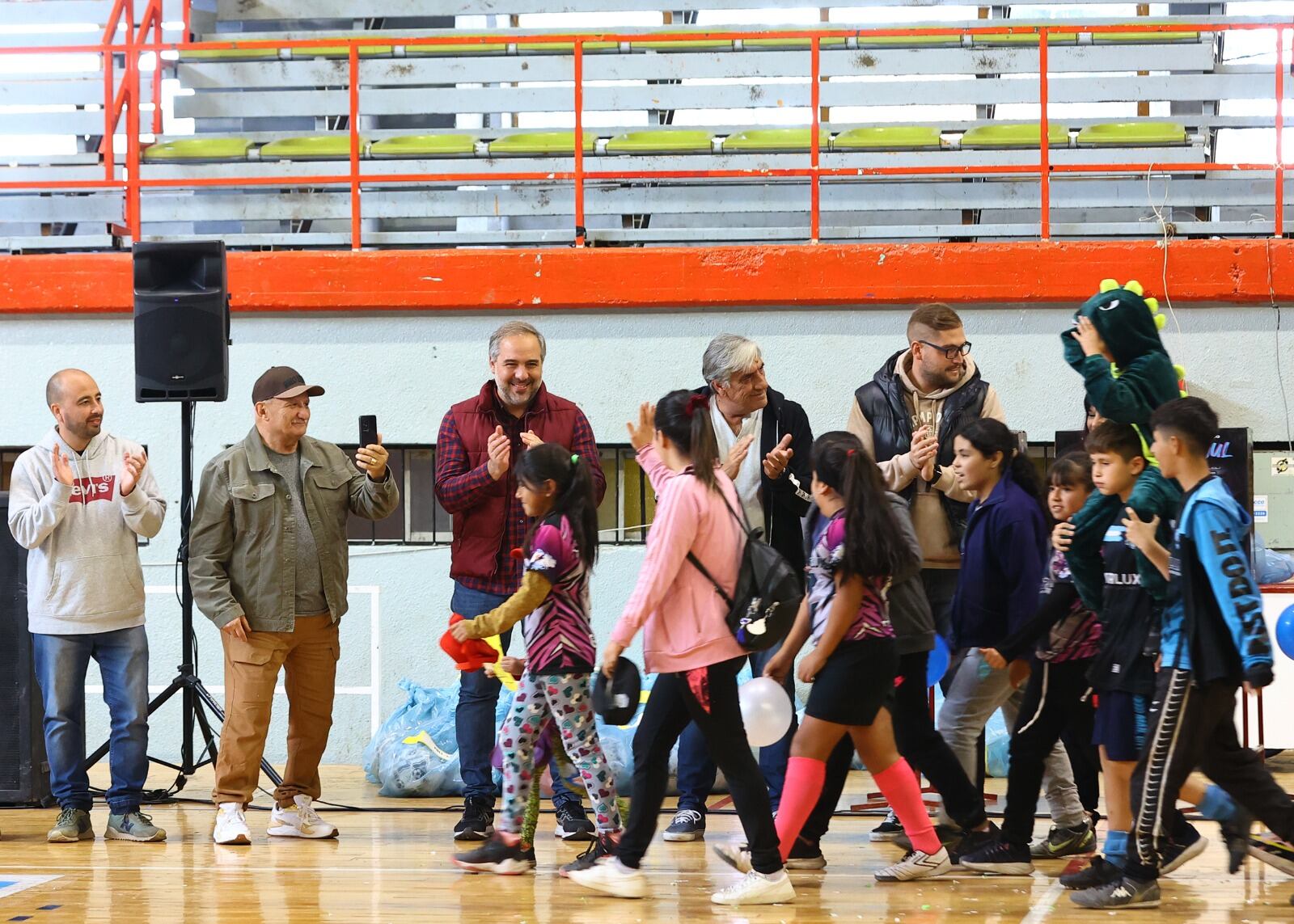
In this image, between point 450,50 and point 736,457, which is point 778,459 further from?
point 450,50

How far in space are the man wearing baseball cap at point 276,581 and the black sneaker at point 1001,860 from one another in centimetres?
225

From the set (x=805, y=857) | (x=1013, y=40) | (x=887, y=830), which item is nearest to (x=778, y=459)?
(x=805, y=857)

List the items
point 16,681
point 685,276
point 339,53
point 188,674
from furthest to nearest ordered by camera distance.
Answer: point 339,53 → point 685,276 → point 188,674 → point 16,681

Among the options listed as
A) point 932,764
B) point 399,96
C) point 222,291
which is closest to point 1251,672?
point 932,764

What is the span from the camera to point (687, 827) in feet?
16.6

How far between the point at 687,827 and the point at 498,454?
1.46 meters

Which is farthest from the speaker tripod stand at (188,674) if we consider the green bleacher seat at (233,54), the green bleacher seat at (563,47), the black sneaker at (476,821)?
the green bleacher seat at (563,47)

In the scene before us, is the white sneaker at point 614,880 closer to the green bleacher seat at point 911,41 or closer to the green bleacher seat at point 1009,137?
the green bleacher seat at point 1009,137

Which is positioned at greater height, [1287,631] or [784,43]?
[784,43]

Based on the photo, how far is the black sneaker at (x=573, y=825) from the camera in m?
5.01

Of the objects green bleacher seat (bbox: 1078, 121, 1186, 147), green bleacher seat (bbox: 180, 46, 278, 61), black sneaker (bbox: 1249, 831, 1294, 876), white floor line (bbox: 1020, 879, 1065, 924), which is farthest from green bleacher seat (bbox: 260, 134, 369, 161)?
black sneaker (bbox: 1249, 831, 1294, 876)

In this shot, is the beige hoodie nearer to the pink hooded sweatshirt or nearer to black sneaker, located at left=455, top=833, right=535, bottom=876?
the pink hooded sweatshirt

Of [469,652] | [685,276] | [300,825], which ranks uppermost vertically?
[685,276]

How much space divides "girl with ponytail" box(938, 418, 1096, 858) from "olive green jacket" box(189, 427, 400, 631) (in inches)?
81.2
